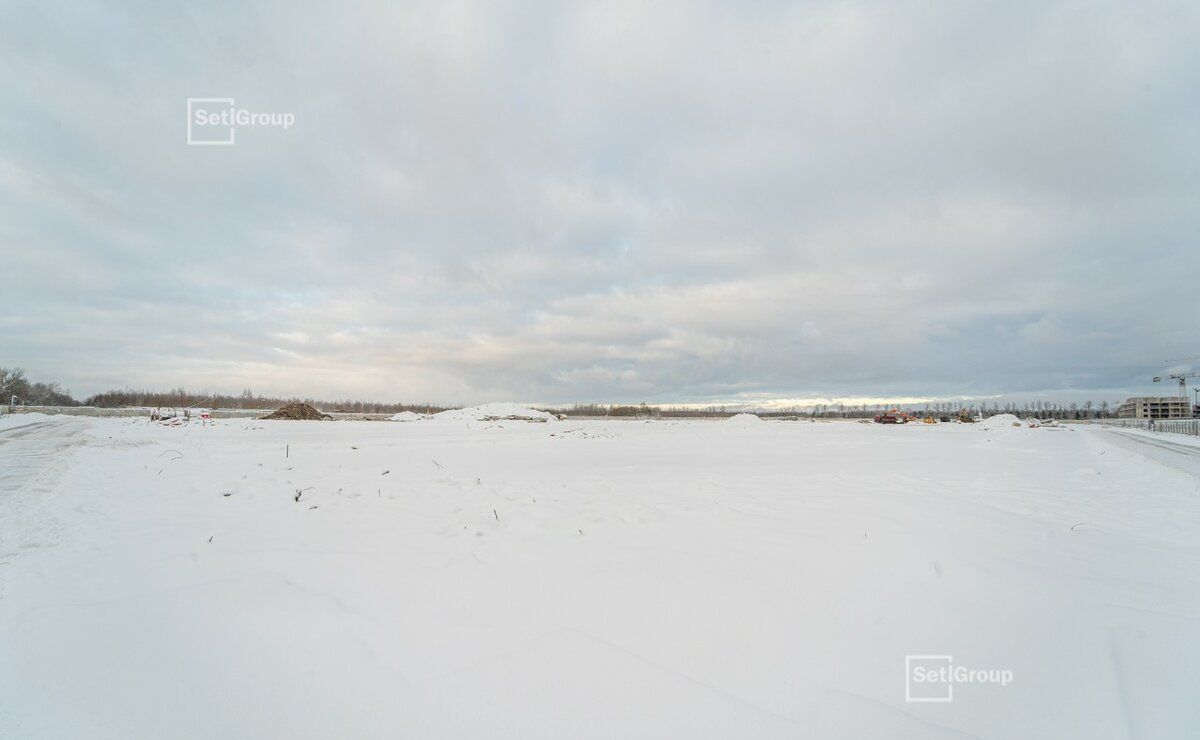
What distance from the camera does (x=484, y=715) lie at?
9.38 ft

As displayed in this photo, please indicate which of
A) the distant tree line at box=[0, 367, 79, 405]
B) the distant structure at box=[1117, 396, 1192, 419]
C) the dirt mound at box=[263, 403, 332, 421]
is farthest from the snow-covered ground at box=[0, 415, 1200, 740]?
the distant structure at box=[1117, 396, 1192, 419]

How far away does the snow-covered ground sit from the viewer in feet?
9.47

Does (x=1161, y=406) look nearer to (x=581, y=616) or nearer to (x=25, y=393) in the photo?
(x=581, y=616)

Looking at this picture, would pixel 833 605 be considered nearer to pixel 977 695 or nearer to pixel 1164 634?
pixel 977 695

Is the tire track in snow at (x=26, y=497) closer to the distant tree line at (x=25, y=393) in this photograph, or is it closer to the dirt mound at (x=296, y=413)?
the dirt mound at (x=296, y=413)

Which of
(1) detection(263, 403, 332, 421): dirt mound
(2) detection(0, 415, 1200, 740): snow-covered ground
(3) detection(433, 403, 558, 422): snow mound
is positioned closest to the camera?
(2) detection(0, 415, 1200, 740): snow-covered ground

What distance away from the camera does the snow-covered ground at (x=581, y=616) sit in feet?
9.47

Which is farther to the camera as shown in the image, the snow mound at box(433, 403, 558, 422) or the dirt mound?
the snow mound at box(433, 403, 558, 422)

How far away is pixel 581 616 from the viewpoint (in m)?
3.86

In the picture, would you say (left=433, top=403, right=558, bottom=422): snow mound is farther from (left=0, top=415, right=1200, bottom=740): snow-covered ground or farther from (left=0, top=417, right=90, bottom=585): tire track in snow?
(left=0, top=415, right=1200, bottom=740): snow-covered ground

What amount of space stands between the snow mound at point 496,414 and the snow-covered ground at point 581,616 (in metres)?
36.9

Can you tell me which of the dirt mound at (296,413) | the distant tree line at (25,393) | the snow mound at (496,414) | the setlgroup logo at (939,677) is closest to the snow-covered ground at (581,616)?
the setlgroup logo at (939,677)

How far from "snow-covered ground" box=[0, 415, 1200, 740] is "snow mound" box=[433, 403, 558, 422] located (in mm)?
36862

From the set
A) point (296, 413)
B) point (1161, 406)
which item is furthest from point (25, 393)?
point (1161, 406)
